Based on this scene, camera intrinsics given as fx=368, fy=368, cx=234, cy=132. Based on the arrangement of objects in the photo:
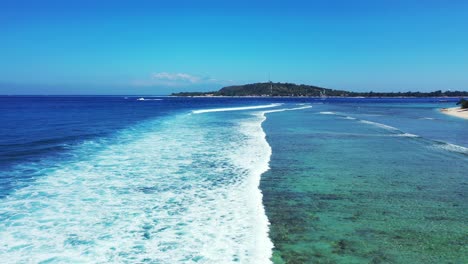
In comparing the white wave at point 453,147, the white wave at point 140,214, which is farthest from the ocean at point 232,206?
the white wave at point 453,147

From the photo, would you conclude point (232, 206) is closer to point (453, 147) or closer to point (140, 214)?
point (140, 214)

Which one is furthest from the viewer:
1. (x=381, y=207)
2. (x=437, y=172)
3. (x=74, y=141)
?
(x=74, y=141)

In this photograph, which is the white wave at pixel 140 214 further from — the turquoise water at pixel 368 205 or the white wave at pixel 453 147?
the white wave at pixel 453 147

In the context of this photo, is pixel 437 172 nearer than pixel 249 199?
No

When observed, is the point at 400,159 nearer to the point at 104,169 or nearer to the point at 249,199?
the point at 249,199

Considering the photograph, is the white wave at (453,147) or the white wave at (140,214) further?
the white wave at (453,147)

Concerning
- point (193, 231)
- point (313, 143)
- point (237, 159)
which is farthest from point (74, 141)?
point (193, 231)

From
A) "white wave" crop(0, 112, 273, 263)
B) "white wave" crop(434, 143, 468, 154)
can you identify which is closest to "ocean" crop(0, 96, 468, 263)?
"white wave" crop(0, 112, 273, 263)
